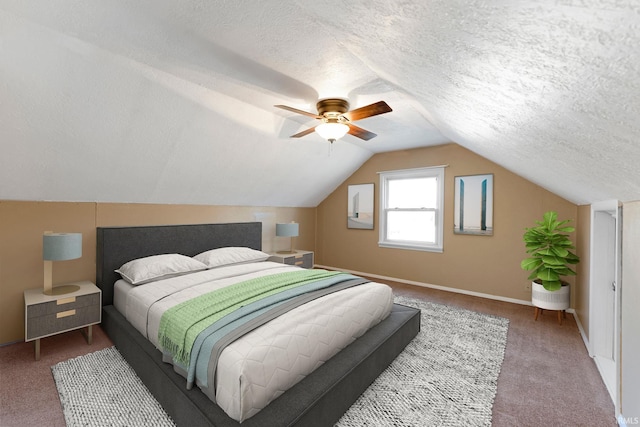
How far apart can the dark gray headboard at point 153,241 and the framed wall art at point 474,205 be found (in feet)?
11.2

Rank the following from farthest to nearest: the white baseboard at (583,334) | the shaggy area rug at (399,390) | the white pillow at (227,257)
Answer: the white pillow at (227,257) → the white baseboard at (583,334) → the shaggy area rug at (399,390)

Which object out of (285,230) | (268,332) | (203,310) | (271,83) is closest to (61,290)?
(203,310)

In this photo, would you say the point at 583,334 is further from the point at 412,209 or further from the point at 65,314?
the point at 65,314

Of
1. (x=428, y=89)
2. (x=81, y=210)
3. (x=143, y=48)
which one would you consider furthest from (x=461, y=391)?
(x=81, y=210)

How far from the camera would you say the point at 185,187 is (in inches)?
147

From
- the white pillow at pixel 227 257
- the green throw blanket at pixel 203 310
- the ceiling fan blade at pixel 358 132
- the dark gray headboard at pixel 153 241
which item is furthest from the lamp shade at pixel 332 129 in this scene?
the dark gray headboard at pixel 153 241

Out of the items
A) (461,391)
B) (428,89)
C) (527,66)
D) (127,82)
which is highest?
(127,82)

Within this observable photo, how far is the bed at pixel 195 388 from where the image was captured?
1.54m

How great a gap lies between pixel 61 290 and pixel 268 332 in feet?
7.82

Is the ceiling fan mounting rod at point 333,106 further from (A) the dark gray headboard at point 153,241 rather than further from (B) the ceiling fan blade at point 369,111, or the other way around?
(A) the dark gray headboard at point 153,241

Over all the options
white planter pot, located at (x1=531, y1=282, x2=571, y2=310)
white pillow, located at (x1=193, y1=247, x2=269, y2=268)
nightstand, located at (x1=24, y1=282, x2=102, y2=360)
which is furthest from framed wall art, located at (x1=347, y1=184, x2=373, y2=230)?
nightstand, located at (x1=24, y1=282, x2=102, y2=360)

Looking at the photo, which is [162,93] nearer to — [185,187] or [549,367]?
[185,187]

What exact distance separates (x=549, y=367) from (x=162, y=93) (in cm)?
413

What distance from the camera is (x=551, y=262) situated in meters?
3.20
